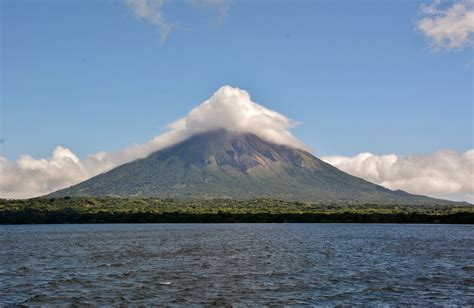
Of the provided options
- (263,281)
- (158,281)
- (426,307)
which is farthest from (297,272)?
(426,307)

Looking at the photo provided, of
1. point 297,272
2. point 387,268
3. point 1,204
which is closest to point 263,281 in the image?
point 297,272

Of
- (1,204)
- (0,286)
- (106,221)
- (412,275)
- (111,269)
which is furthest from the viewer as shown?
(1,204)

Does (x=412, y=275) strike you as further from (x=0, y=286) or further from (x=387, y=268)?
(x=0, y=286)

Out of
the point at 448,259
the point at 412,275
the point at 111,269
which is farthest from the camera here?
the point at 448,259

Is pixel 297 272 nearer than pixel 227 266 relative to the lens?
Yes

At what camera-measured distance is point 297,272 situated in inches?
1519

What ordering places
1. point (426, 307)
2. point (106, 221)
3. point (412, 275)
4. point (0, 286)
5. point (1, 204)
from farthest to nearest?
point (1, 204)
point (106, 221)
point (412, 275)
point (0, 286)
point (426, 307)

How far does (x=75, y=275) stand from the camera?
123ft

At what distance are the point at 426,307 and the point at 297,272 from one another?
1383 centimetres

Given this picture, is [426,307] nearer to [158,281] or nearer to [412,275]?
[412,275]

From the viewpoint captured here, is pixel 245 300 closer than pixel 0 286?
Yes

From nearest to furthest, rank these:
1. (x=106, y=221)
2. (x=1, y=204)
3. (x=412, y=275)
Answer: (x=412, y=275)
(x=106, y=221)
(x=1, y=204)

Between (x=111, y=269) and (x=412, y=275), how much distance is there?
22.0 m

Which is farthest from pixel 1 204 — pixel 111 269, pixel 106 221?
pixel 111 269
